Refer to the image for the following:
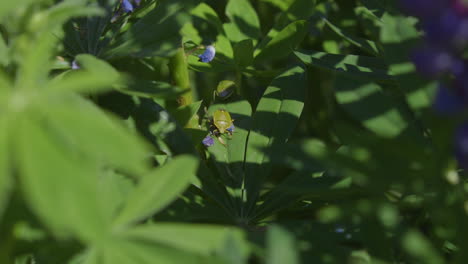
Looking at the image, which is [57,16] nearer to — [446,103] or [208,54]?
[446,103]

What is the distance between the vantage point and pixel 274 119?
118cm

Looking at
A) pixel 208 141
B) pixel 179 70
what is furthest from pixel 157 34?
pixel 208 141

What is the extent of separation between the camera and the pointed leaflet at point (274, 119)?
1146mm

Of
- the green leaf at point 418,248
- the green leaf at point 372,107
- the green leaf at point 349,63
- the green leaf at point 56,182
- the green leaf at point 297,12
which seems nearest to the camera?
the green leaf at point 56,182

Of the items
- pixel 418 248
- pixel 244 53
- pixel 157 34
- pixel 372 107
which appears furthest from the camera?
pixel 244 53

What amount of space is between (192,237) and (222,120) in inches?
22.7

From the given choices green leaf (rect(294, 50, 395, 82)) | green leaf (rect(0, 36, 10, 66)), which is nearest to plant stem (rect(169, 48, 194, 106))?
green leaf (rect(294, 50, 395, 82))

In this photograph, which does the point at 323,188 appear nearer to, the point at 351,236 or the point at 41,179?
the point at 351,236

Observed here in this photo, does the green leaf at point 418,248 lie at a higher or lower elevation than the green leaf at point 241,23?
higher

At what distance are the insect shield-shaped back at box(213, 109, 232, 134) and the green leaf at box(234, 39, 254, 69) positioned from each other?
0.52 ft

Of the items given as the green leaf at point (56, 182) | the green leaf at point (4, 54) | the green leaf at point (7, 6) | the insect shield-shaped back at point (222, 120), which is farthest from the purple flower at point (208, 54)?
the green leaf at point (56, 182)

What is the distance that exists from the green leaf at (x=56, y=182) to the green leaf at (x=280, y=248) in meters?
0.18

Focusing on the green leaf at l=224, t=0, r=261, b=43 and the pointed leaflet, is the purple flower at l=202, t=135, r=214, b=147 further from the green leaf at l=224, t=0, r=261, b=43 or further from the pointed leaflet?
the green leaf at l=224, t=0, r=261, b=43

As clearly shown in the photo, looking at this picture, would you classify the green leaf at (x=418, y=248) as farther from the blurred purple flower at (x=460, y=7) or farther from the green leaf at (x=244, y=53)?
the green leaf at (x=244, y=53)
